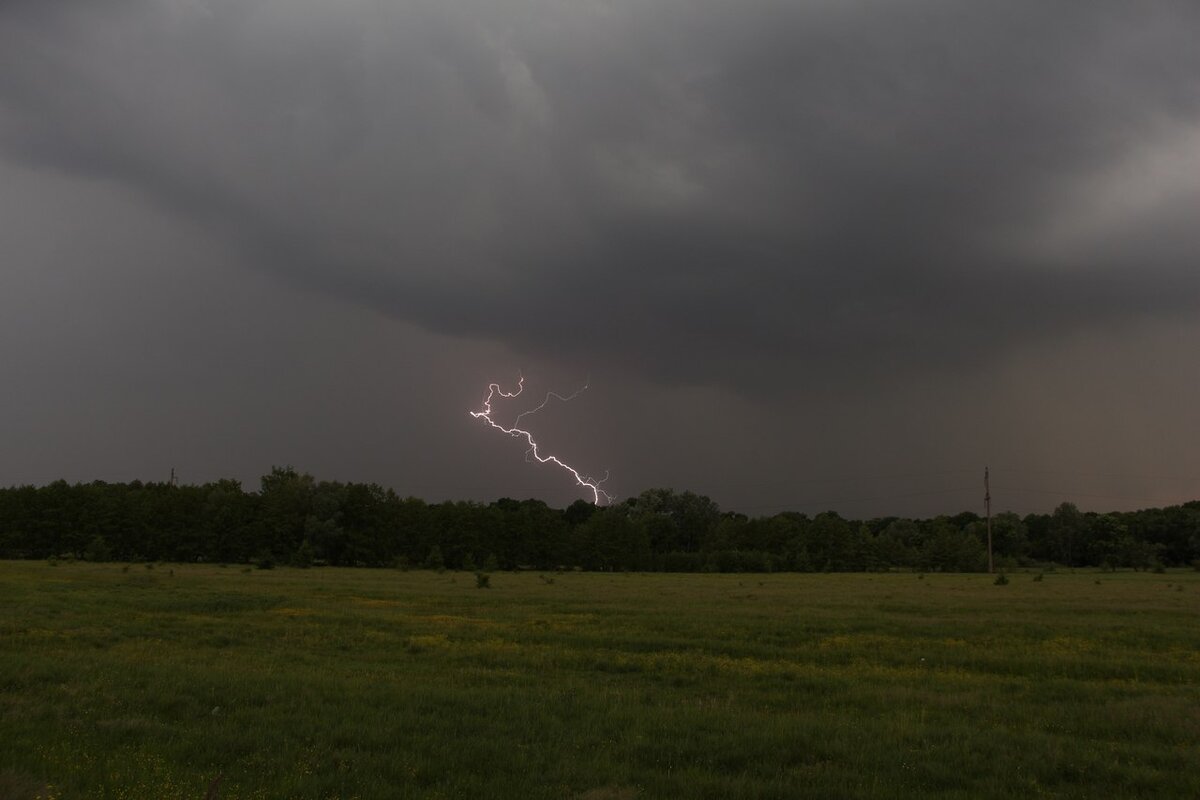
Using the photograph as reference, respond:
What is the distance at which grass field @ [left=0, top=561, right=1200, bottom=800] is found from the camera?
34.4 feet

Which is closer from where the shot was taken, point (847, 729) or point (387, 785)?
point (387, 785)

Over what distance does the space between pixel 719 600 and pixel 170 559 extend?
92.7m

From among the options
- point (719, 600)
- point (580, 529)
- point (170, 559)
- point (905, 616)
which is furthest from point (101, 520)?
point (905, 616)

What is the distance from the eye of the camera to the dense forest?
107m

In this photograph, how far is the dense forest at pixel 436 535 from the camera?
107 metres

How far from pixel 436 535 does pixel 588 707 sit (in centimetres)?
10686

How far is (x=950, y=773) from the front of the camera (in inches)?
436

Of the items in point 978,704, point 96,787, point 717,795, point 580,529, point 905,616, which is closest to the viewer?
point 96,787

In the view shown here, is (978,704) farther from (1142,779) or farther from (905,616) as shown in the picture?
(905,616)

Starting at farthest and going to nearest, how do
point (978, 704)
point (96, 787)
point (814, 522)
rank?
point (814, 522) → point (978, 704) → point (96, 787)

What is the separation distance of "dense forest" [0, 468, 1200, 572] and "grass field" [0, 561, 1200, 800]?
77834mm

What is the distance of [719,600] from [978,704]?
91.8 ft

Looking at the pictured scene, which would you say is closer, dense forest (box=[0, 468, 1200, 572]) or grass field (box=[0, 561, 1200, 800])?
grass field (box=[0, 561, 1200, 800])

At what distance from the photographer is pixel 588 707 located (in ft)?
49.4
